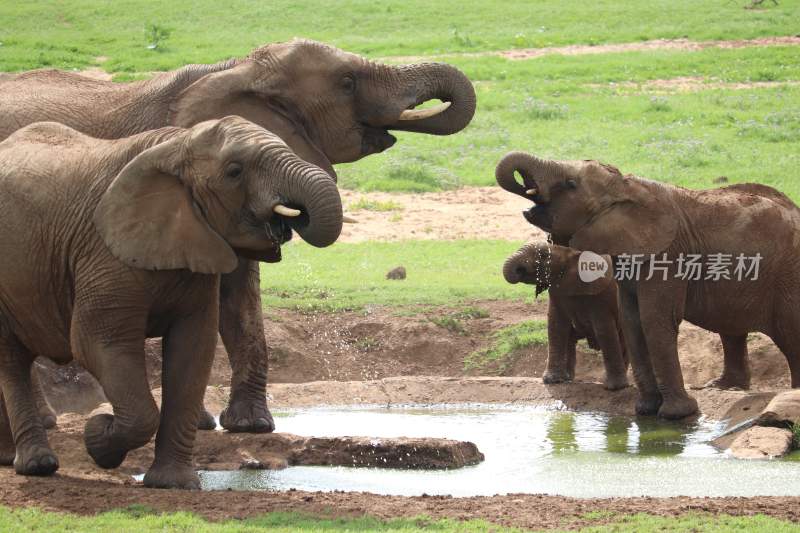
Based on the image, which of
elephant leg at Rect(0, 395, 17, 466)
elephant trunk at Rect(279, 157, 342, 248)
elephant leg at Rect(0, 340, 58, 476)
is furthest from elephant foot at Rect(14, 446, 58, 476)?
elephant trunk at Rect(279, 157, 342, 248)

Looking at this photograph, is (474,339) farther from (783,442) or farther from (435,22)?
(435,22)

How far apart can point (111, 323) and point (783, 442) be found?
4.37 m

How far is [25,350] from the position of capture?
955 cm

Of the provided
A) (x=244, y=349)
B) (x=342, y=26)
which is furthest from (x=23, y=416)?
(x=342, y=26)

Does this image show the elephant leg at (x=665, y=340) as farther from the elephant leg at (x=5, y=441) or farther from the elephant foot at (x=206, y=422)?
the elephant leg at (x=5, y=441)

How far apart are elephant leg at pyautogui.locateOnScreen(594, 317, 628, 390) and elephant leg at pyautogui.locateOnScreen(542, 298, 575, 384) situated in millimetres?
362

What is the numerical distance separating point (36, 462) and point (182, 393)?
3.09 feet

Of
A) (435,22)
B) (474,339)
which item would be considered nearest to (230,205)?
(474,339)

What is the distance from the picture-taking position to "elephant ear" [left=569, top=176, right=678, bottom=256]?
1226 centimetres

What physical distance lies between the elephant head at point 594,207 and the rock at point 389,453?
8.12 ft

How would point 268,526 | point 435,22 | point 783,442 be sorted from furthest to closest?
1. point 435,22
2. point 783,442
3. point 268,526

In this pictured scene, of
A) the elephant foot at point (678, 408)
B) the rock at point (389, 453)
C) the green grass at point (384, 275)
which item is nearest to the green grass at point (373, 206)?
the green grass at point (384, 275)

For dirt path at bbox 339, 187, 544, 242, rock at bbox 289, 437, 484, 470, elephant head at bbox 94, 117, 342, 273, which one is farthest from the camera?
dirt path at bbox 339, 187, 544, 242

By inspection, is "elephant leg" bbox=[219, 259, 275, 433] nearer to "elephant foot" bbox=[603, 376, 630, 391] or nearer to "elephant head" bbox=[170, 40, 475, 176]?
"elephant head" bbox=[170, 40, 475, 176]
